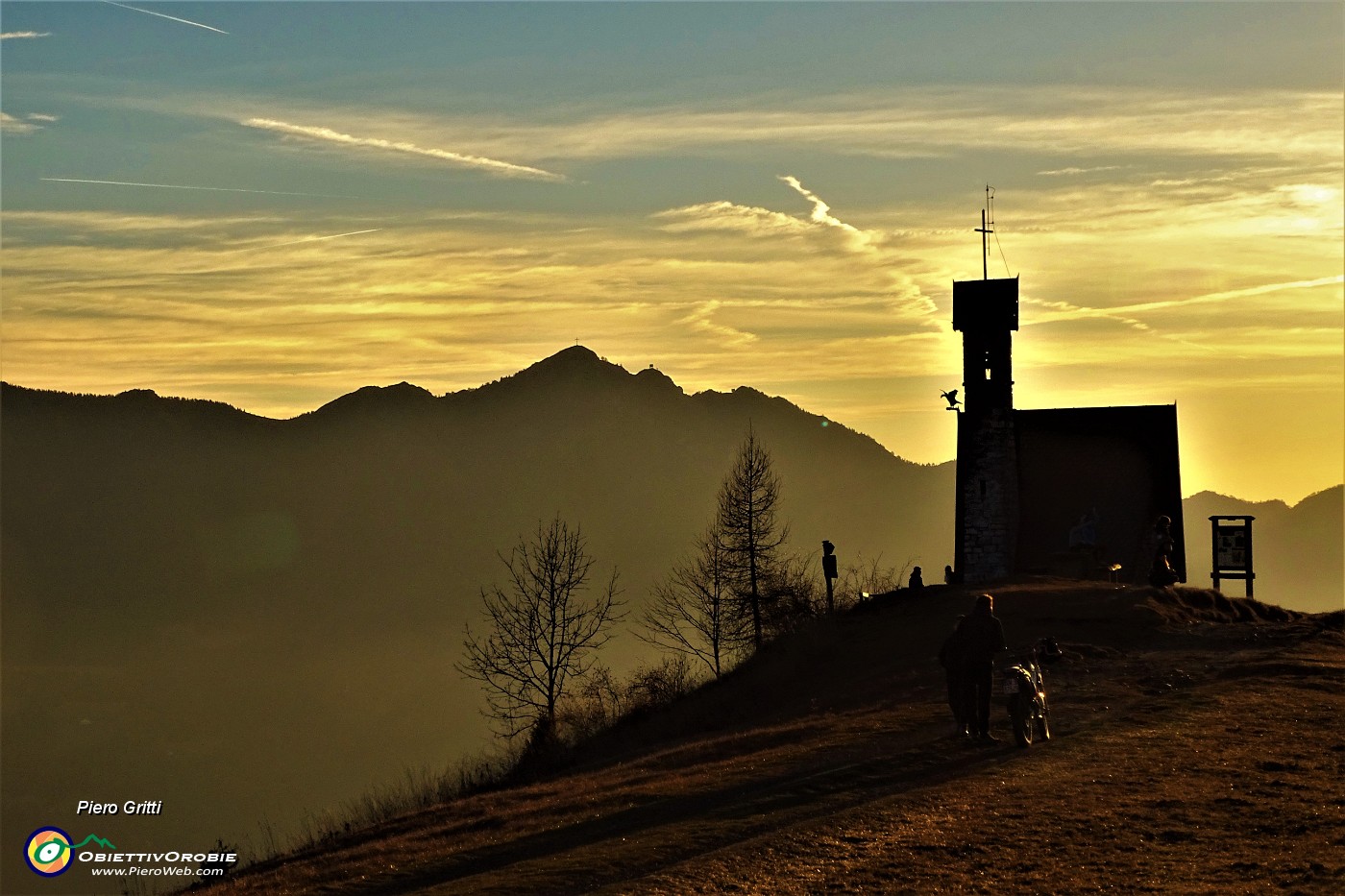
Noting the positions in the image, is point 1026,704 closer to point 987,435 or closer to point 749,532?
point 987,435

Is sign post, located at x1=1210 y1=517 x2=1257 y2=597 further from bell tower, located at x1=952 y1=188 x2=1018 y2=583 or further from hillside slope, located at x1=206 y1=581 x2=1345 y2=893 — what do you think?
hillside slope, located at x1=206 y1=581 x2=1345 y2=893

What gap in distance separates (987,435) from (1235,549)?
8335 millimetres

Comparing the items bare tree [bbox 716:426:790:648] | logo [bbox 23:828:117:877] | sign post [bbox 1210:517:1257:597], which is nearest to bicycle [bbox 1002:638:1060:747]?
logo [bbox 23:828:117:877]

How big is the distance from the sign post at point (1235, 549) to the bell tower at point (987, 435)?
20.6 feet

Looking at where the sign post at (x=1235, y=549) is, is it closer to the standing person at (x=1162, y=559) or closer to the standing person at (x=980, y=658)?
the standing person at (x=1162, y=559)

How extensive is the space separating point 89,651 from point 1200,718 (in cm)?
17628

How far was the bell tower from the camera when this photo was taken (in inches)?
1784

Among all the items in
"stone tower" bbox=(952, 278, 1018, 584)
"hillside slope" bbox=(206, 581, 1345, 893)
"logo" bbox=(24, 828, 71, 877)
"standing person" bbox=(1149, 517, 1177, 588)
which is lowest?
"logo" bbox=(24, 828, 71, 877)

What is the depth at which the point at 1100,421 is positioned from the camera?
46.7 m

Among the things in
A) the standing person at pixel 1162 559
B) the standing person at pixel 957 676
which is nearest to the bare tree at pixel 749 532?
the standing person at pixel 1162 559

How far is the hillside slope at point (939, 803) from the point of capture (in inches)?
630

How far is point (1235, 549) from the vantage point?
41.6 m

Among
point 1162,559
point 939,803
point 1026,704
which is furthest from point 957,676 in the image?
point 1162,559

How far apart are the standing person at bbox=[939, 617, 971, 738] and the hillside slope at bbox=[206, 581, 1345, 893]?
1.36 feet
